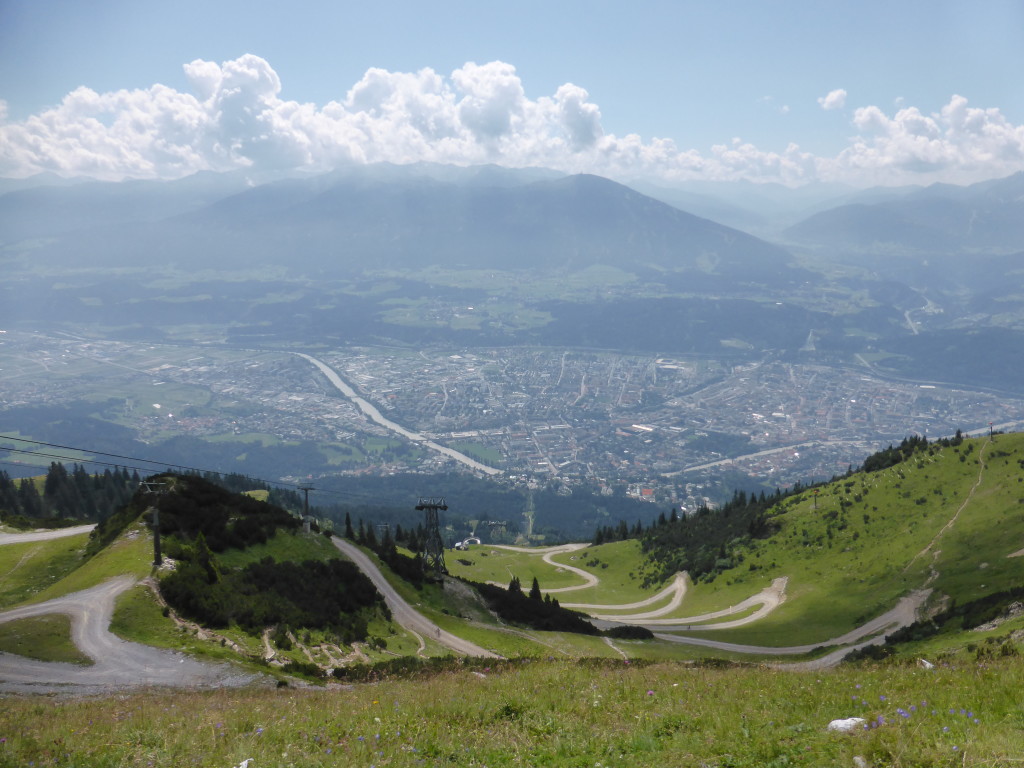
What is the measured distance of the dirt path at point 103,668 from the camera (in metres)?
27.5

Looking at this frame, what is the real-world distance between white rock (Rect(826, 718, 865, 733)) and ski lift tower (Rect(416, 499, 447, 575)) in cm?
5825

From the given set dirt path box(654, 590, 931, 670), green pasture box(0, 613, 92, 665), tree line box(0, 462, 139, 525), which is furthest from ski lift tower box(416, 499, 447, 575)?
tree line box(0, 462, 139, 525)

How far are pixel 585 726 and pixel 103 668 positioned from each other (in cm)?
2621

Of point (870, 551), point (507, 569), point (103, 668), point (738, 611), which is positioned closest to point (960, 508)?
point (870, 551)

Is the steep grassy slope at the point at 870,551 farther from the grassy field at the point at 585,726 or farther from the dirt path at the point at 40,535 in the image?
the dirt path at the point at 40,535

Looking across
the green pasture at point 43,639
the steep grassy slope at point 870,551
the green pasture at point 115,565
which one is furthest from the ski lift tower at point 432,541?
the green pasture at point 43,639

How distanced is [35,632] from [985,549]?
79.3 m

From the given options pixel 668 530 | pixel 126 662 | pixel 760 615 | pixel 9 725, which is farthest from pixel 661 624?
pixel 9 725

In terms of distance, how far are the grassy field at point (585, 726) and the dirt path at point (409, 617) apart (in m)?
29.0

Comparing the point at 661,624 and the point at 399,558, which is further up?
the point at 399,558

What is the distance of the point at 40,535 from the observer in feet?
207

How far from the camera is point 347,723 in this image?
14.4m

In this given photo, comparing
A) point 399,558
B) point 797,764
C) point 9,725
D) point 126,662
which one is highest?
point 797,764

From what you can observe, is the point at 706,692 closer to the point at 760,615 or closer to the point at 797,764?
the point at 797,764
